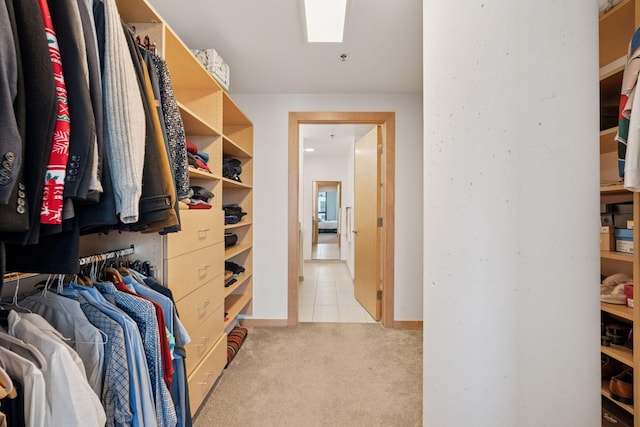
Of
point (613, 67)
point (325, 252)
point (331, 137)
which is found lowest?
point (325, 252)

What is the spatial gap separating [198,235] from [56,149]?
98 centimetres

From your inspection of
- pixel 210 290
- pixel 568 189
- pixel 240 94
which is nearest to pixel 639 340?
pixel 568 189

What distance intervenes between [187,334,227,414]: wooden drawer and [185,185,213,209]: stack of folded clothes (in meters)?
0.88

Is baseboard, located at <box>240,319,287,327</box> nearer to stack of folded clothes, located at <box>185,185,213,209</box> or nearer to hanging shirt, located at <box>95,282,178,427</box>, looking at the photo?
stack of folded clothes, located at <box>185,185,213,209</box>

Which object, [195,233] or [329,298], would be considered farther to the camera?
[329,298]

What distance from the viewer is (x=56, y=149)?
Result: 597mm

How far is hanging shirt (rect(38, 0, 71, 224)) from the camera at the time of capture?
589mm

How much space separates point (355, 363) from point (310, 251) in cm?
463

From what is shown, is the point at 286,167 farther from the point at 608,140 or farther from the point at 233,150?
the point at 608,140

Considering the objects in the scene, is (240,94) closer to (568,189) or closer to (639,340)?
(568,189)

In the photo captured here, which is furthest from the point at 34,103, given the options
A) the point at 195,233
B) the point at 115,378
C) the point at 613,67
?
the point at 613,67

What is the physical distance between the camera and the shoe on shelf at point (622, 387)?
4.47 feet

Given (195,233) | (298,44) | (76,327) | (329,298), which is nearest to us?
(76,327)

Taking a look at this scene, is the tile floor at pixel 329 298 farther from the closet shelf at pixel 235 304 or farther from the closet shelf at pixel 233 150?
the closet shelf at pixel 233 150
